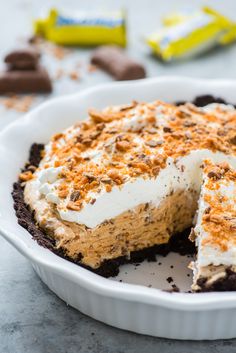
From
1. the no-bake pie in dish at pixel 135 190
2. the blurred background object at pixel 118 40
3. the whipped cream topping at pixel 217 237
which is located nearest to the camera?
the whipped cream topping at pixel 217 237

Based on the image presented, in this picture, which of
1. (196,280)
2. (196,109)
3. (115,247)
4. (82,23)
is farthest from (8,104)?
(196,280)

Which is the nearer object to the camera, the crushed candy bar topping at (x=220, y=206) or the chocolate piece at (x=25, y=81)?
the crushed candy bar topping at (x=220, y=206)

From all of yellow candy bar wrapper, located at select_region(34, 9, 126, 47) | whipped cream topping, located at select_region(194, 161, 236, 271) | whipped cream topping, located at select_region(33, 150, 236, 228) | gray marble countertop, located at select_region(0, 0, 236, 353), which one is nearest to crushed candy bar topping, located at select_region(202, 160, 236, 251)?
whipped cream topping, located at select_region(194, 161, 236, 271)

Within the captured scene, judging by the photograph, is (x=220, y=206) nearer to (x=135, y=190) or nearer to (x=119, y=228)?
(x=135, y=190)

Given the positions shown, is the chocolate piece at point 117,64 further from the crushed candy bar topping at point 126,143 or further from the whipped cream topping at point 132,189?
the whipped cream topping at point 132,189

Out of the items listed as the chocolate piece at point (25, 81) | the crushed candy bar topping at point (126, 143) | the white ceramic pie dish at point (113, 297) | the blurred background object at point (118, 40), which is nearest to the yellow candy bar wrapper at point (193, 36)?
the blurred background object at point (118, 40)

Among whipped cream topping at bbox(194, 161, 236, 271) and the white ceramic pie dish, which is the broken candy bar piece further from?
whipped cream topping at bbox(194, 161, 236, 271)

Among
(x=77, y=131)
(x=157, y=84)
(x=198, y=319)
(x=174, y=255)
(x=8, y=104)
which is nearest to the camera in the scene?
(x=198, y=319)

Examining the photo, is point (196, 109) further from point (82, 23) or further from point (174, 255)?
point (82, 23)
